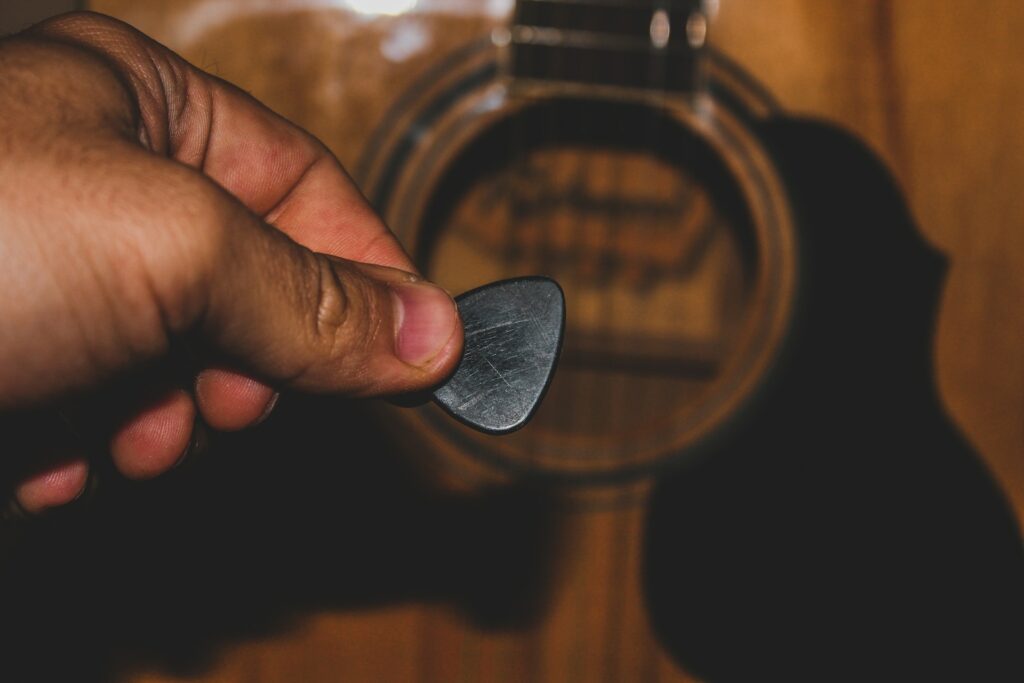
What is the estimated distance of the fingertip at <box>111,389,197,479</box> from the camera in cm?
48

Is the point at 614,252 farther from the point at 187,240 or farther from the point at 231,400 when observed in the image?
the point at 187,240

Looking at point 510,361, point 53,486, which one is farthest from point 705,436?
point 53,486

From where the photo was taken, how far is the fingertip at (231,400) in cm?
48

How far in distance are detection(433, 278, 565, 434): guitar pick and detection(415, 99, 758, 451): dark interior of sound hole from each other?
349mm

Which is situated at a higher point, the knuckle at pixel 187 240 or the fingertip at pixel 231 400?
the knuckle at pixel 187 240

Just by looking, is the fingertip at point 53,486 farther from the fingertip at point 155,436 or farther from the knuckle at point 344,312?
the knuckle at point 344,312

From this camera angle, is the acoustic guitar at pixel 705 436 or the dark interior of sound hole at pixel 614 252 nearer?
the acoustic guitar at pixel 705 436

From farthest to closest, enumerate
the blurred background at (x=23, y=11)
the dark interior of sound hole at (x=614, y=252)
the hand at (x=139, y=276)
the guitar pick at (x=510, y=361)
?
the dark interior of sound hole at (x=614, y=252) → the blurred background at (x=23, y=11) → the guitar pick at (x=510, y=361) → the hand at (x=139, y=276)

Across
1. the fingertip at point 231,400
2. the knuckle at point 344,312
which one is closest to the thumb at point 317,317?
the knuckle at point 344,312

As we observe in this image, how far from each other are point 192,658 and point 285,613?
0.07 meters

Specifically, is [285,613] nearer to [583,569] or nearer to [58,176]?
[583,569]

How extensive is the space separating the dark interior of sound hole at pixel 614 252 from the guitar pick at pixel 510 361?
35cm

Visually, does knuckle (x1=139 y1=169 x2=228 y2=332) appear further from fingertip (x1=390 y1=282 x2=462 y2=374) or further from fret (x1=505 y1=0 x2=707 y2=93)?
fret (x1=505 y1=0 x2=707 y2=93)

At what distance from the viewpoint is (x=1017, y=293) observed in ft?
2.34
